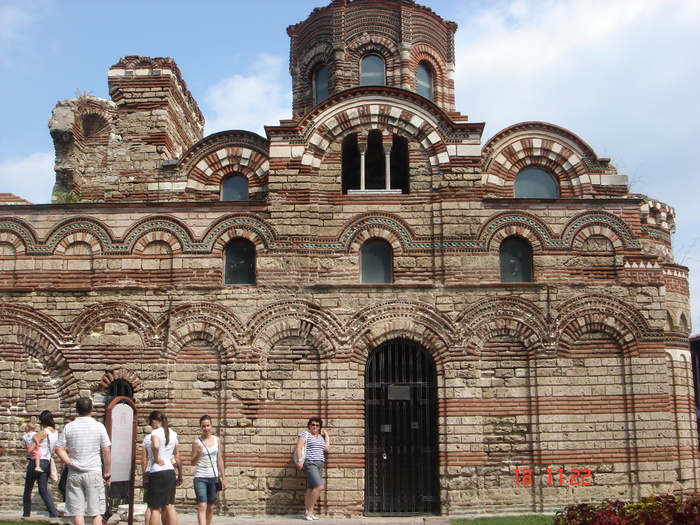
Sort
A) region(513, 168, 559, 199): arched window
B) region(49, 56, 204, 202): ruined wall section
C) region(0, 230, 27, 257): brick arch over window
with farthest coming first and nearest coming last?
1. region(49, 56, 204, 202): ruined wall section
2. region(513, 168, 559, 199): arched window
3. region(0, 230, 27, 257): brick arch over window

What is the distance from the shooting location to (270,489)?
12.1 meters

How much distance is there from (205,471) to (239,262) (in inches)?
195

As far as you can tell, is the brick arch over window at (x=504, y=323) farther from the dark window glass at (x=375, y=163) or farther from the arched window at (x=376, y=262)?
the dark window glass at (x=375, y=163)

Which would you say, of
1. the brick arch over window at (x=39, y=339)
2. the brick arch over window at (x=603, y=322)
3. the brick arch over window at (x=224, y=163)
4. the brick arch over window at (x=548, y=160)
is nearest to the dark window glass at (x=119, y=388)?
the brick arch over window at (x=39, y=339)

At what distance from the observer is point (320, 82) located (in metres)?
17.9

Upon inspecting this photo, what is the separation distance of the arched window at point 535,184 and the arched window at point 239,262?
5671 millimetres

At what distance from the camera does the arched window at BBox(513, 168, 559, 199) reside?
1489cm

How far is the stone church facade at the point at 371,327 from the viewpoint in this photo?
12.2 metres

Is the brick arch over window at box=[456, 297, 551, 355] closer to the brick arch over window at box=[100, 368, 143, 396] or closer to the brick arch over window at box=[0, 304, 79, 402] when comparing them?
the brick arch over window at box=[100, 368, 143, 396]

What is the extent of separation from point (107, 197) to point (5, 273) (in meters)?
3.56

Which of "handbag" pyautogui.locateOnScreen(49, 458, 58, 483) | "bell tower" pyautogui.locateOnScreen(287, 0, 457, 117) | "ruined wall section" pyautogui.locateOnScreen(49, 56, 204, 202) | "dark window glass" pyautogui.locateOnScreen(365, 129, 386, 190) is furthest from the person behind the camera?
"bell tower" pyautogui.locateOnScreen(287, 0, 457, 117)

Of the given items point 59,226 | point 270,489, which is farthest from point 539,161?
point 59,226

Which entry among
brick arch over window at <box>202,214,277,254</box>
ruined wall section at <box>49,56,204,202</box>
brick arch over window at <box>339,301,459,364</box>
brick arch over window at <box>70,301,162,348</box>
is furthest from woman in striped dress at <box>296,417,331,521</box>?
ruined wall section at <box>49,56,204,202</box>

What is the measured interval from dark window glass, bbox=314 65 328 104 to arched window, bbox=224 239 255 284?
5.79 m
